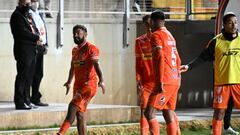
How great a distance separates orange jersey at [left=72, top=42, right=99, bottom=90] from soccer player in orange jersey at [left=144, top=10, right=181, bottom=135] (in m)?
1.07

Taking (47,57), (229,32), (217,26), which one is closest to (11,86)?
(47,57)

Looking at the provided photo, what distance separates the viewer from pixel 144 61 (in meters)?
12.0

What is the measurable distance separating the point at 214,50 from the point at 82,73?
208 cm

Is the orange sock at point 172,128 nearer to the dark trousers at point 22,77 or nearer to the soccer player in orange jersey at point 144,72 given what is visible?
the soccer player in orange jersey at point 144,72

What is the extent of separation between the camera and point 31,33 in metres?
13.9

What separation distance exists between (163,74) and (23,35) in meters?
3.96

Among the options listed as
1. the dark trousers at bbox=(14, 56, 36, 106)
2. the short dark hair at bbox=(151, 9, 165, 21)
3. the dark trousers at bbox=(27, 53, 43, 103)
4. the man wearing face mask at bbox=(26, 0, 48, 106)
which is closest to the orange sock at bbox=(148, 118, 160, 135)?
the short dark hair at bbox=(151, 9, 165, 21)

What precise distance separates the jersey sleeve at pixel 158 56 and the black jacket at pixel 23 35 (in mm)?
3682

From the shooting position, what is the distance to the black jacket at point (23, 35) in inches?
545

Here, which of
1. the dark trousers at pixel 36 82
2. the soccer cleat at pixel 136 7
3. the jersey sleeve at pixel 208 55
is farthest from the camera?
the soccer cleat at pixel 136 7

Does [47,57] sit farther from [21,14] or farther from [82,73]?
[82,73]

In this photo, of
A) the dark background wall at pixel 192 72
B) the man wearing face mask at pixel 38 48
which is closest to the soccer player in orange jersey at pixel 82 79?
the man wearing face mask at pixel 38 48

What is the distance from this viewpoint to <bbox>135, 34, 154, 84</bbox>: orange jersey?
1195 centimetres

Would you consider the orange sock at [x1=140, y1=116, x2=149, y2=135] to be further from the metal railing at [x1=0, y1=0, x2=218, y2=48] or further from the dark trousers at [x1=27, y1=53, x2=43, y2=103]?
the metal railing at [x1=0, y1=0, x2=218, y2=48]
